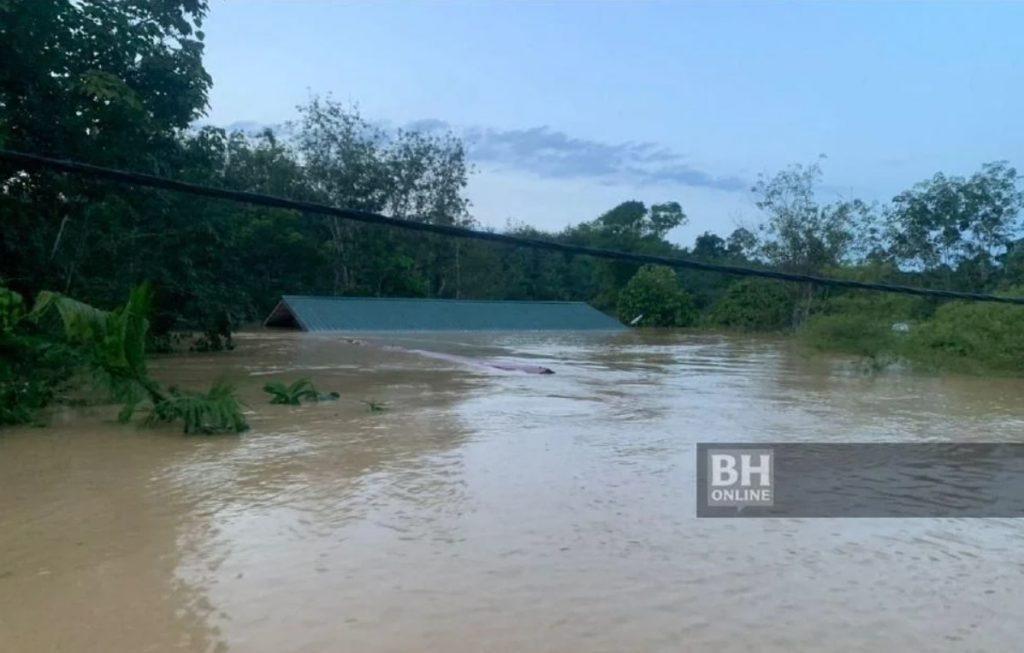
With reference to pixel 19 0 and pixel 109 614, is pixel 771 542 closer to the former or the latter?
pixel 109 614

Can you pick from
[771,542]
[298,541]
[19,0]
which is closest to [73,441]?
[298,541]

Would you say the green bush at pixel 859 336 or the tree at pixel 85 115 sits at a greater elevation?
the tree at pixel 85 115

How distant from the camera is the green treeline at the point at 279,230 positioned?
12.6 meters

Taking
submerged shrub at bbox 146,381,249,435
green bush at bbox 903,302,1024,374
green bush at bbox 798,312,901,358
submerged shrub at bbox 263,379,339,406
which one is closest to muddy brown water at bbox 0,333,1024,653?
submerged shrub at bbox 146,381,249,435

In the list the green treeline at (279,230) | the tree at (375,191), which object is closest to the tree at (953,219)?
the green treeline at (279,230)

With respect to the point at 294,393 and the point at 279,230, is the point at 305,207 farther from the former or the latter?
the point at 279,230

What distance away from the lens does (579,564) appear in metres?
4.31

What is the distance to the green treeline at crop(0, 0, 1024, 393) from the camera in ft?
41.3

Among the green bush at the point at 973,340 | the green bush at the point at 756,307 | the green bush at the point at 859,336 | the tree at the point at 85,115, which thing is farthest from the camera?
the green bush at the point at 756,307

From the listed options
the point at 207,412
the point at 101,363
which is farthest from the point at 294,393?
the point at 101,363

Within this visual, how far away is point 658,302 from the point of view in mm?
42094

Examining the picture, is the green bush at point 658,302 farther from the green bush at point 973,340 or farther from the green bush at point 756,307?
the green bush at point 973,340

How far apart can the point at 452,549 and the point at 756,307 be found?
33.7 meters

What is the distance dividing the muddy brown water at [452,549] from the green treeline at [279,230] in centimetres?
547
